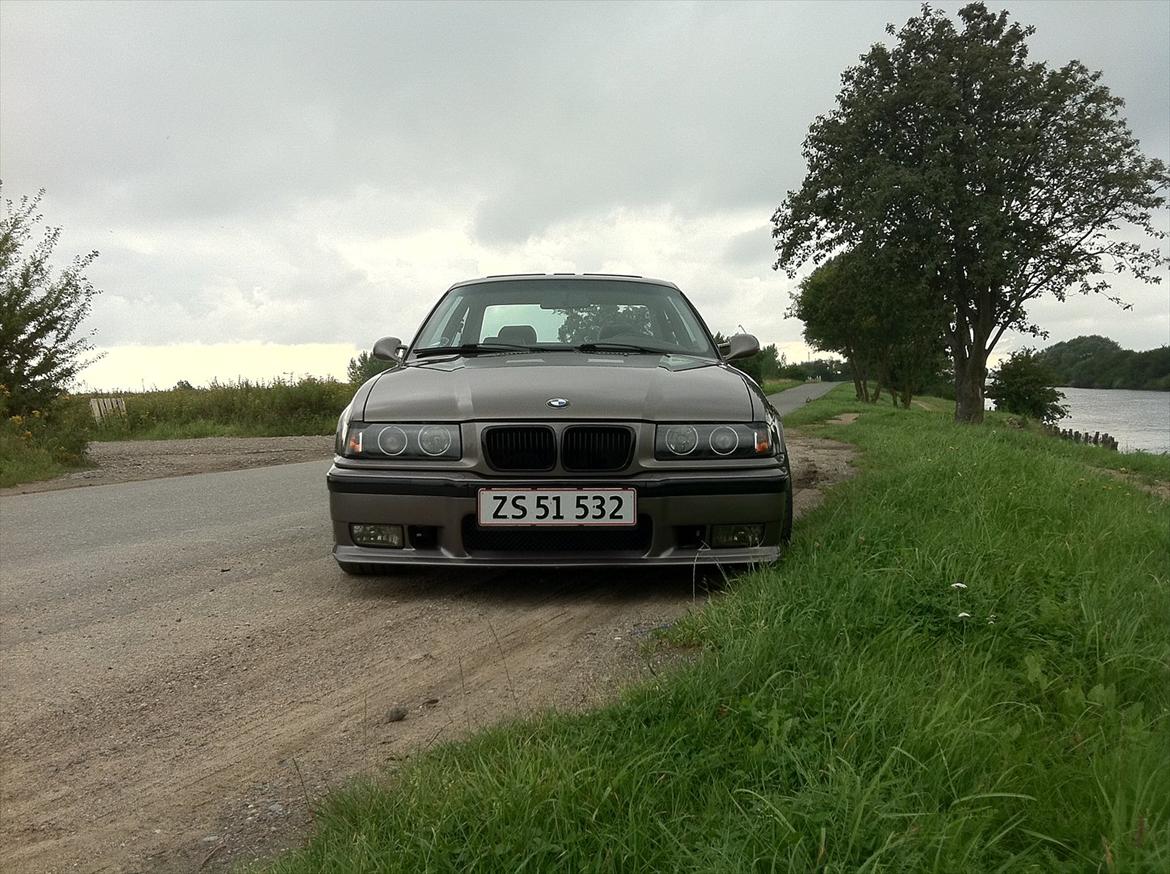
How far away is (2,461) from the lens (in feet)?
37.3

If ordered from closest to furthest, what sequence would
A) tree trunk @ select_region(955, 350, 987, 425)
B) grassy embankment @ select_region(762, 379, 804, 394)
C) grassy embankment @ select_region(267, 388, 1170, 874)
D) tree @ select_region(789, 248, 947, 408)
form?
grassy embankment @ select_region(267, 388, 1170, 874) → tree @ select_region(789, 248, 947, 408) → tree trunk @ select_region(955, 350, 987, 425) → grassy embankment @ select_region(762, 379, 804, 394)

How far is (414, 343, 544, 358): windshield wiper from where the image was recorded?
16.1ft

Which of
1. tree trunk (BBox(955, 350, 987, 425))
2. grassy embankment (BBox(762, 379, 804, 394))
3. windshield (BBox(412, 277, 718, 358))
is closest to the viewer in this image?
windshield (BBox(412, 277, 718, 358))

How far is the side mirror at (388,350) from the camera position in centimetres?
538

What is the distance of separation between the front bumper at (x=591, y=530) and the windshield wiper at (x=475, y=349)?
3.82ft

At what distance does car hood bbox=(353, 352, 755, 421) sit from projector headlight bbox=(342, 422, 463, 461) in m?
0.05

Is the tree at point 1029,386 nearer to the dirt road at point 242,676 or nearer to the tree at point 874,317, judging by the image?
the tree at point 874,317

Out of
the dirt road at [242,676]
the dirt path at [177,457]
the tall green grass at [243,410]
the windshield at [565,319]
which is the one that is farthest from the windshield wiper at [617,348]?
the tall green grass at [243,410]

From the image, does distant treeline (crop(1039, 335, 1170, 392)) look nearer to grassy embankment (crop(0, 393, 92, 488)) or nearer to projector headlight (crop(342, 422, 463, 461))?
grassy embankment (crop(0, 393, 92, 488))

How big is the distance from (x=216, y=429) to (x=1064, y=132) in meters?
22.0

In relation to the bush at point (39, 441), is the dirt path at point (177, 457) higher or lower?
lower

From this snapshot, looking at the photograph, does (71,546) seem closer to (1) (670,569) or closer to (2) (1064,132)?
(1) (670,569)

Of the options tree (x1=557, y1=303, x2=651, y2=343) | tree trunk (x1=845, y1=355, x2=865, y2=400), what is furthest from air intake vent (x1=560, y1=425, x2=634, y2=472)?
tree trunk (x1=845, y1=355, x2=865, y2=400)

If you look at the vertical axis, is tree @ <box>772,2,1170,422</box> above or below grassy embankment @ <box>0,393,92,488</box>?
above
